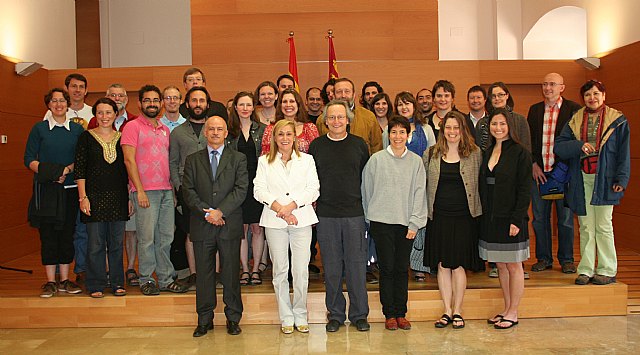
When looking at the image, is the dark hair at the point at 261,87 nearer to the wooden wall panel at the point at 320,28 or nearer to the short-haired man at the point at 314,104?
the short-haired man at the point at 314,104

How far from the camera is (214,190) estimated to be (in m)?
4.32

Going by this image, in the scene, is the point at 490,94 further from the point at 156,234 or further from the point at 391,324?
the point at 156,234

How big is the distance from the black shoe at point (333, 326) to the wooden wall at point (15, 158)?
4.25 m

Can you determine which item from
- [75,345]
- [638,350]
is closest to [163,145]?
[75,345]

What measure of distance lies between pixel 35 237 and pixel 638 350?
6.70m

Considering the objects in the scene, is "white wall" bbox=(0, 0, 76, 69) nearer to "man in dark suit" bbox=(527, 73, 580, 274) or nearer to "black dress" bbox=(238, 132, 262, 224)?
"black dress" bbox=(238, 132, 262, 224)

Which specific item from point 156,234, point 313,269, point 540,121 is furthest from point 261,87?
point 540,121

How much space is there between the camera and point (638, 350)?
391 cm

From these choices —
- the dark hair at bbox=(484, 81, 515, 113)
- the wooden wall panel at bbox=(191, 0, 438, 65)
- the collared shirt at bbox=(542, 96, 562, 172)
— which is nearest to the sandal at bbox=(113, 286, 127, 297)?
the dark hair at bbox=(484, 81, 515, 113)

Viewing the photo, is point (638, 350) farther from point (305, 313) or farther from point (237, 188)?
point (237, 188)

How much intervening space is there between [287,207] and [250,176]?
69 cm

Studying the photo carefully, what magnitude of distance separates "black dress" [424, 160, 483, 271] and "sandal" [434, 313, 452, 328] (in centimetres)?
41

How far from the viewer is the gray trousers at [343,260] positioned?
4.36m

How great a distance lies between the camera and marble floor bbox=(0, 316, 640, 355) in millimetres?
4035
